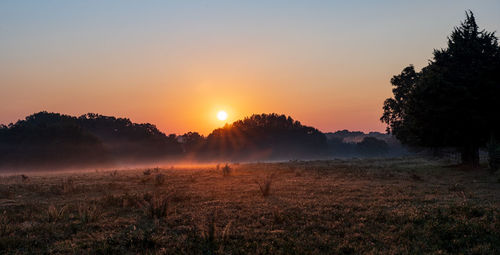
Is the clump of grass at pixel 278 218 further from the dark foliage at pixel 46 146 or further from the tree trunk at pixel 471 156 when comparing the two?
the dark foliage at pixel 46 146

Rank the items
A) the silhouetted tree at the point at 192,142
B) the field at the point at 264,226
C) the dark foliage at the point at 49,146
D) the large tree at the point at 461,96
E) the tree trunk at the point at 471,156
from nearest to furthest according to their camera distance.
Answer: the field at the point at 264,226, the large tree at the point at 461,96, the tree trunk at the point at 471,156, the dark foliage at the point at 49,146, the silhouetted tree at the point at 192,142

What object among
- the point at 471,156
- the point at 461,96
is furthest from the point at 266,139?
the point at 461,96

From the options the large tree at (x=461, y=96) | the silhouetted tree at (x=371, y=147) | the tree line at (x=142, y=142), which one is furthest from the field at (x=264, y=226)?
the silhouetted tree at (x=371, y=147)

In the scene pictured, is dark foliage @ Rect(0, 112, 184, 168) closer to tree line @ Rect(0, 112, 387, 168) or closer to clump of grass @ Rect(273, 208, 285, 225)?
tree line @ Rect(0, 112, 387, 168)

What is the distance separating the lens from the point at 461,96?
27656 mm

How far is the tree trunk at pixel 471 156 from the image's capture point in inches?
1199

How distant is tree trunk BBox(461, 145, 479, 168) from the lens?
3045 cm

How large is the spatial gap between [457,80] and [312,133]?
118m

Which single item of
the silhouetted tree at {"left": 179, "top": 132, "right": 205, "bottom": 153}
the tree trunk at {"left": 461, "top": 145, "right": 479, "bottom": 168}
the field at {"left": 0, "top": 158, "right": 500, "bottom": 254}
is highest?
the silhouetted tree at {"left": 179, "top": 132, "right": 205, "bottom": 153}

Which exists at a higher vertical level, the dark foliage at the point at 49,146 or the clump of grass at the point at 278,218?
the dark foliage at the point at 49,146

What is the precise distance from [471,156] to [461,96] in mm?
6746

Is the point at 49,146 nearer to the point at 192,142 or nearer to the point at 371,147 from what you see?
the point at 192,142

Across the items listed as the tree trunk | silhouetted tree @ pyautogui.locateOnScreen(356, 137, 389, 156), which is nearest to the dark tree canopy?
silhouetted tree @ pyautogui.locateOnScreen(356, 137, 389, 156)

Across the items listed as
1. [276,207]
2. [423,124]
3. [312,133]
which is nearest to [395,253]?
[276,207]
